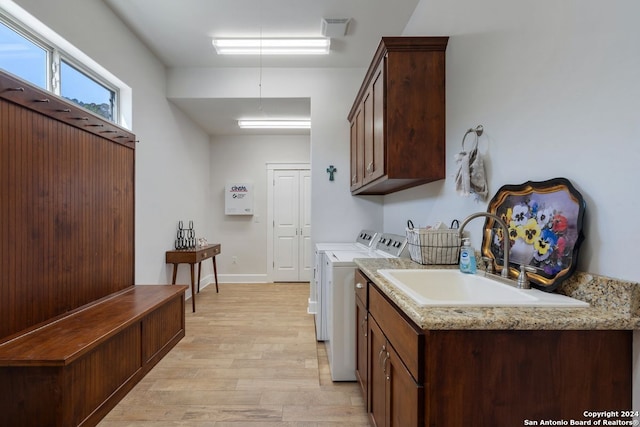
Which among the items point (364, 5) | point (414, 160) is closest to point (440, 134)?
point (414, 160)

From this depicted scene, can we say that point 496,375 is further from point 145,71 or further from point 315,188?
point 145,71

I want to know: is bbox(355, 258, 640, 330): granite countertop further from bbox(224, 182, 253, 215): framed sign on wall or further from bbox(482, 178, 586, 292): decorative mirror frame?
bbox(224, 182, 253, 215): framed sign on wall

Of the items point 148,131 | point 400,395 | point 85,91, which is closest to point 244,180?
point 148,131

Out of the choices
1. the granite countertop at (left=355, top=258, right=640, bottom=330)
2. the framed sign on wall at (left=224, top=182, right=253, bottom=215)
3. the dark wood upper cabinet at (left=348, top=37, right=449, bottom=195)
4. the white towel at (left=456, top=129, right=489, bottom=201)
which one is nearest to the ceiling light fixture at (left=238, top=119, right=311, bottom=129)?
the framed sign on wall at (left=224, top=182, right=253, bottom=215)

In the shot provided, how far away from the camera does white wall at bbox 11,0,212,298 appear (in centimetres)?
217

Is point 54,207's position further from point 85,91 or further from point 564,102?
point 564,102

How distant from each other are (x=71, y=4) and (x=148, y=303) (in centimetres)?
226

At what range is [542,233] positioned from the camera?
1.10 meters

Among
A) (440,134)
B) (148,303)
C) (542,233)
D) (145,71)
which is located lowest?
(148,303)

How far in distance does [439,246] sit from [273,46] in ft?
8.24

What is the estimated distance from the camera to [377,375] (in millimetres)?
1432

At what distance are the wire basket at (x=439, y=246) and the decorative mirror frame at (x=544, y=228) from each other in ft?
1.10

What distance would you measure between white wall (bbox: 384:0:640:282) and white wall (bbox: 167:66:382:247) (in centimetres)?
181

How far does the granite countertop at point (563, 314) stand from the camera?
2.58ft
